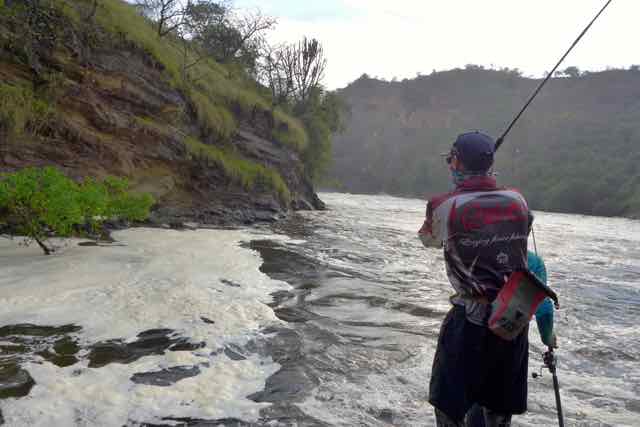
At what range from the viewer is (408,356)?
452 cm

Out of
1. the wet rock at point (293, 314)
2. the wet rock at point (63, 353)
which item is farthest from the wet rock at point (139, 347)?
the wet rock at point (293, 314)

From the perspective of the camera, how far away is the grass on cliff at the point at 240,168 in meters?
14.7

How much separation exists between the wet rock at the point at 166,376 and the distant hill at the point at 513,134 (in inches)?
1819

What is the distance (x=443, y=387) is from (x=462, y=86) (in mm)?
101774

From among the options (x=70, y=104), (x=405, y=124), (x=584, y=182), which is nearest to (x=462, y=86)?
(x=405, y=124)

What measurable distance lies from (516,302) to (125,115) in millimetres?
11946

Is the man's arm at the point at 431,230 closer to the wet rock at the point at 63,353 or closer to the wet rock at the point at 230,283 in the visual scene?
the wet rock at the point at 63,353

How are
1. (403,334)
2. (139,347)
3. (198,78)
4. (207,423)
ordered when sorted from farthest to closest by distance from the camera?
(198,78), (403,334), (139,347), (207,423)

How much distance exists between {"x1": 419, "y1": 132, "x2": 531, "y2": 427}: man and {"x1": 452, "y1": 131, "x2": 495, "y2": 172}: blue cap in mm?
93

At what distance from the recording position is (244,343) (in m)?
4.41

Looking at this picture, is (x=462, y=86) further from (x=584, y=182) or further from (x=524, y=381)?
(x=524, y=381)

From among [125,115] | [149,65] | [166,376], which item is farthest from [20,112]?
[166,376]

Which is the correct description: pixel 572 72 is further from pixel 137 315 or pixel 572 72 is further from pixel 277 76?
pixel 137 315

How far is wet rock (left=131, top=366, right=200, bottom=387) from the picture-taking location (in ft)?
11.2
